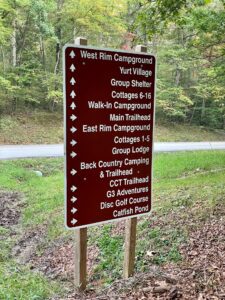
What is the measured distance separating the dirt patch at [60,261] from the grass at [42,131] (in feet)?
43.5

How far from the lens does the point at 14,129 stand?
19281mm

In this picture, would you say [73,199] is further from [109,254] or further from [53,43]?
[53,43]

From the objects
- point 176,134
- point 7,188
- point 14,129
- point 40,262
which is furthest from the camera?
point 176,134

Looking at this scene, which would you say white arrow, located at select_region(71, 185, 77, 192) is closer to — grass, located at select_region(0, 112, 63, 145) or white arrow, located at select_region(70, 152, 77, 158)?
white arrow, located at select_region(70, 152, 77, 158)

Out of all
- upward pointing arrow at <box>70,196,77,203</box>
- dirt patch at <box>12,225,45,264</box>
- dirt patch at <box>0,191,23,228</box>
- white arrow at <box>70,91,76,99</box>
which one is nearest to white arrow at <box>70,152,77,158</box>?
upward pointing arrow at <box>70,196,77,203</box>

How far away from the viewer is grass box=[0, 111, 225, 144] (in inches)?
734

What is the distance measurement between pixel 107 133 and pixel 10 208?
5875 millimetres

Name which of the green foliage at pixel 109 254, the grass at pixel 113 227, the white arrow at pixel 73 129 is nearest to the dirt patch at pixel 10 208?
the grass at pixel 113 227

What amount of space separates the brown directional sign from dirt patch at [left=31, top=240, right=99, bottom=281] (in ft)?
4.79

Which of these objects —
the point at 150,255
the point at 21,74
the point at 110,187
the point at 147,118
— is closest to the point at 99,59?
the point at 147,118

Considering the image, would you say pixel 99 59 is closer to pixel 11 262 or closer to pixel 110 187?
pixel 110 187

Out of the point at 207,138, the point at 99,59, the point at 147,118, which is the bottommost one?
the point at 207,138

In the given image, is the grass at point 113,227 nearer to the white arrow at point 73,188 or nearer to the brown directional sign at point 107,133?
the brown directional sign at point 107,133

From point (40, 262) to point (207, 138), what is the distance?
22136mm
